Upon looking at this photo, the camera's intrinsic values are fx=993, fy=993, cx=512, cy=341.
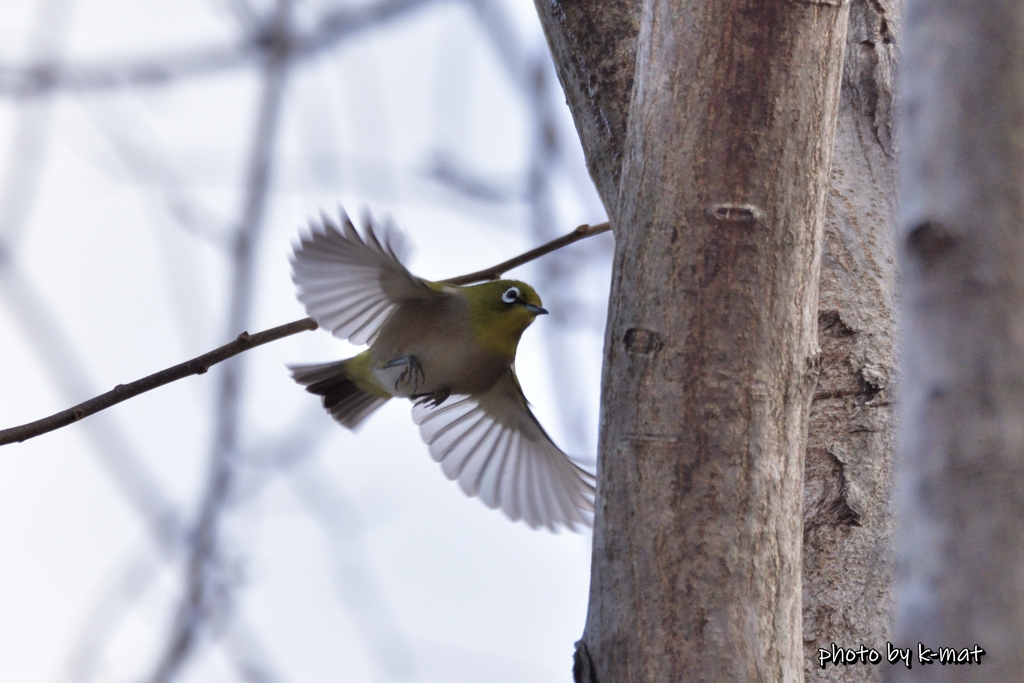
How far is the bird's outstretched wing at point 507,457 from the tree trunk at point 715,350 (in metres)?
2.49

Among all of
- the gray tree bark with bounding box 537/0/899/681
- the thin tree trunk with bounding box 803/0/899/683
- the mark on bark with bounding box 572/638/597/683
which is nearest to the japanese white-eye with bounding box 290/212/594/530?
the gray tree bark with bounding box 537/0/899/681

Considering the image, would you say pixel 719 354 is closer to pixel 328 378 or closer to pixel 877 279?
pixel 877 279

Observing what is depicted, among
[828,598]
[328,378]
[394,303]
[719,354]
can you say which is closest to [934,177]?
[719,354]

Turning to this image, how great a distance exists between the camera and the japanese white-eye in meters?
3.75

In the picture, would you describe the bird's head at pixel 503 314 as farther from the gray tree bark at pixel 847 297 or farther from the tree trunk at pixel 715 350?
the tree trunk at pixel 715 350

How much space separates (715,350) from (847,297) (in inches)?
35.3

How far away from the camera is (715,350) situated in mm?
1563

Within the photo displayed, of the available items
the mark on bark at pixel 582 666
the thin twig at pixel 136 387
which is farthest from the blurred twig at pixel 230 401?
the mark on bark at pixel 582 666

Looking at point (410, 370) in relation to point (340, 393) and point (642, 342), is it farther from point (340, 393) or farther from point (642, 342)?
point (642, 342)

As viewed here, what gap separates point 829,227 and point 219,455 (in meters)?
1.56

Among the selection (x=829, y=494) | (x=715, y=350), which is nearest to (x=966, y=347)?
→ (x=715, y=350)

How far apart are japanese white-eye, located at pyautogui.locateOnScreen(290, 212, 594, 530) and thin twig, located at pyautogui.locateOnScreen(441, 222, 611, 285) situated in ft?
1.58

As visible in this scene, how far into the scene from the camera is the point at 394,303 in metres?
4.00

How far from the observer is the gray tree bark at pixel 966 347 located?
2.52ft
